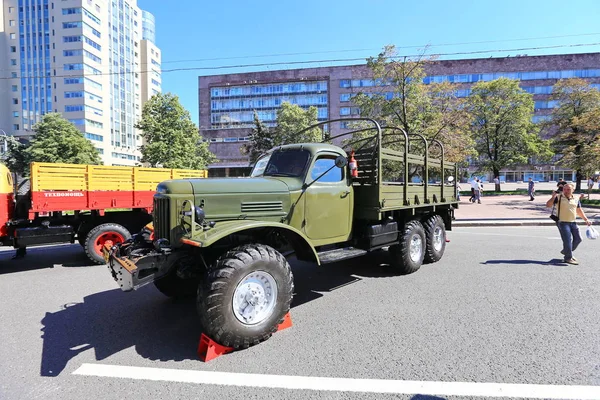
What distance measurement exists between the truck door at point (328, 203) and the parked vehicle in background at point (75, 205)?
16.0ft

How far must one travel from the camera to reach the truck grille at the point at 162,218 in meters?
3.67

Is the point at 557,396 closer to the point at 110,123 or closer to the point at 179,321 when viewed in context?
the point at 179,321

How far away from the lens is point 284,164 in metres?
4.88

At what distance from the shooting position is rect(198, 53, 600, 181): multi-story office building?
67312mm

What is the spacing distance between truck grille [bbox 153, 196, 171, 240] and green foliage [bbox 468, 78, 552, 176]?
3609cm

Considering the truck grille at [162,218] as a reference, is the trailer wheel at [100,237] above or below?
below

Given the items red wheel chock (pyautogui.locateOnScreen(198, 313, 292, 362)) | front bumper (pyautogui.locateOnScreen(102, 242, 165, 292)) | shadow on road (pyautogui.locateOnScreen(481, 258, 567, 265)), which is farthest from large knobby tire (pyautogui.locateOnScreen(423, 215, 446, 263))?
front bumper (pyautogui.locateOnScreen(102, 242, 165, 292))

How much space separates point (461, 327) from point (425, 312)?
0.53 metres

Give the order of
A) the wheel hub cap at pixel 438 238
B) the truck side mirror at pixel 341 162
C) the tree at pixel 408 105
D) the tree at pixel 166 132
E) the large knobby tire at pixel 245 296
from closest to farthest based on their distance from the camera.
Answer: the large knobby tire at pixel 245 296 → the truck side mirror at pixel 341 162 → the wheel hub cap at pixel 438 238 → the tree at pixel 408 105 → the tree at pixel 166 132

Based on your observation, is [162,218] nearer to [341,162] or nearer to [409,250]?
[341,162]

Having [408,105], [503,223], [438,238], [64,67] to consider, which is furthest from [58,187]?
[64,67]

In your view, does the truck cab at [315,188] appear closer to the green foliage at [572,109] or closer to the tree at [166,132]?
the tree at [166,132]

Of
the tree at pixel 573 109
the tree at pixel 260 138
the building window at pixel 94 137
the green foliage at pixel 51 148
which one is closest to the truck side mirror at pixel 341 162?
the tree at pixel 573 109

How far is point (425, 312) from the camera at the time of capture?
14.0 ft
